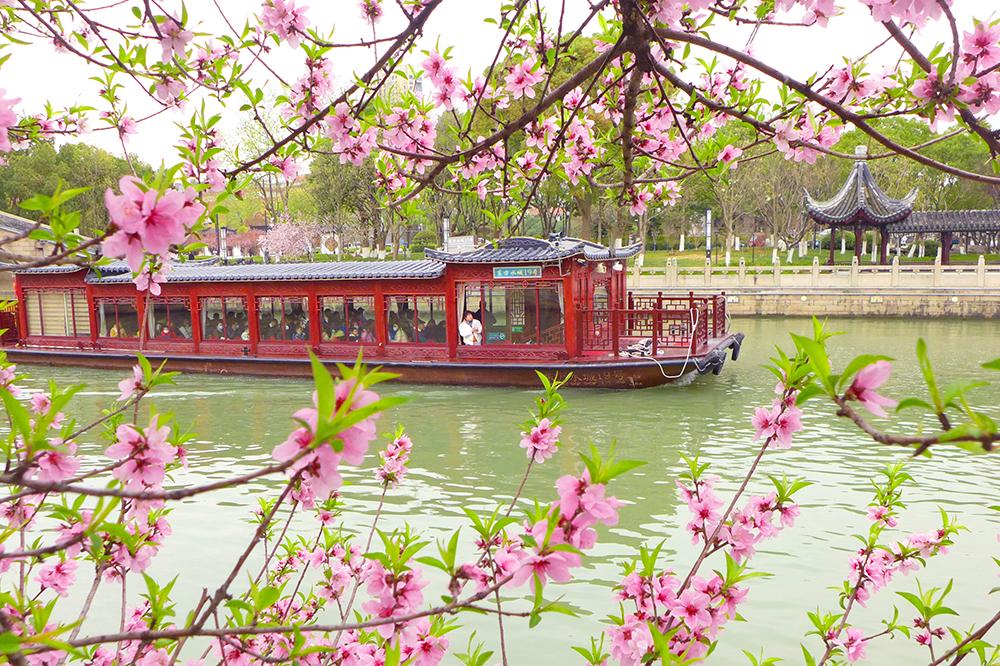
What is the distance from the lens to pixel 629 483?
25.6 ft

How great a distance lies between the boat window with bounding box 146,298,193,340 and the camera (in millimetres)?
15453

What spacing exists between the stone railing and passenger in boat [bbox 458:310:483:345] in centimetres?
1572

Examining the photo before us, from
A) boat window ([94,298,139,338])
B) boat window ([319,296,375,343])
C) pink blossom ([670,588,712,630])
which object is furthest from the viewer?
boat window ([94,298,139,338])

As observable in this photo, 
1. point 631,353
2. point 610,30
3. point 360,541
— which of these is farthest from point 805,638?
point 631,353

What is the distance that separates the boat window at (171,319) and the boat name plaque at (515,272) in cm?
680

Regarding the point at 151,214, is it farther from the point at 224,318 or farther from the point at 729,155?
the point at 224,318

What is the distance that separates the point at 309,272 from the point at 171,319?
3.62 meters

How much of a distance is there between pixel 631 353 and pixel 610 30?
9477 millimetres

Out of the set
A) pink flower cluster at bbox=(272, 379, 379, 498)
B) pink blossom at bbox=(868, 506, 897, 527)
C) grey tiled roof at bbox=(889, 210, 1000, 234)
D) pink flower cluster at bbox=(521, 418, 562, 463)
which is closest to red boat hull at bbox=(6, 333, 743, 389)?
pink blossom at bbox=(868, 506, 897, 527)

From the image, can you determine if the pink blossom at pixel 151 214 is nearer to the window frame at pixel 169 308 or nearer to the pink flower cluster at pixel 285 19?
the pink flower cluster at pixel 285 19

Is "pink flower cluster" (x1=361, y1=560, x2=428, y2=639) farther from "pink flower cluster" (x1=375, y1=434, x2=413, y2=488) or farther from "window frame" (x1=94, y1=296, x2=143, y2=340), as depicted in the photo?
"window frame" (x1=94, y1=296, x2=143, y2=340)

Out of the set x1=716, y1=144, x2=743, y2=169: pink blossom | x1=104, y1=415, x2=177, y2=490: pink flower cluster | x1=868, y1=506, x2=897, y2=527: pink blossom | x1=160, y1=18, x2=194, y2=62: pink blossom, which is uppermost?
x1=160, y1=18, x2=194, y2=62: pink blossom

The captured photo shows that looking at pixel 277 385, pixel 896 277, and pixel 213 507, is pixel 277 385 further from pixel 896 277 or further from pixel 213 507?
pixel 896 277

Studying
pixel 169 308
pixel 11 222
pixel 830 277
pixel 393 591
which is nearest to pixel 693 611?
pixel 393 591
